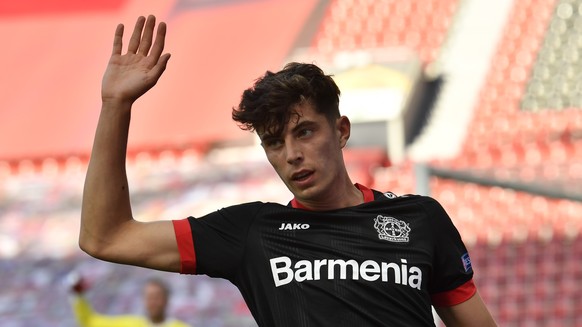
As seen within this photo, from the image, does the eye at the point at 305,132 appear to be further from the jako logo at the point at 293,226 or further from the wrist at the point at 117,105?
the wrist at the point at 117,105

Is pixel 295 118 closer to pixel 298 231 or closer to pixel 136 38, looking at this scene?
pixel 298 231

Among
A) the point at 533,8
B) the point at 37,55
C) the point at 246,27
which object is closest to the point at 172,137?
the point at 246,27

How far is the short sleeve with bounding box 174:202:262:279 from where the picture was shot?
7.90 feet

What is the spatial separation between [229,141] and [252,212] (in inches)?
447

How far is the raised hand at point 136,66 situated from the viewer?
227 centimetres

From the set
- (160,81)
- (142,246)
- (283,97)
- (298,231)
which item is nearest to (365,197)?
(298,231)

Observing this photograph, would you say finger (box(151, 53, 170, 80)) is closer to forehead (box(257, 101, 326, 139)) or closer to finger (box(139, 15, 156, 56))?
finger (box(139, 15, 156, 56))

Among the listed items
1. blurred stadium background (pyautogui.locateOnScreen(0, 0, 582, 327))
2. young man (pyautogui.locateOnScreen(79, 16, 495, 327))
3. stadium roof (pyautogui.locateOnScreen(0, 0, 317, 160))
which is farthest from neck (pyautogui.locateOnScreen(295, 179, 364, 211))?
stadium roof (pyautogui.locateOnScreen(0, 0, 317, 160))

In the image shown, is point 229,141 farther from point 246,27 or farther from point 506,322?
point 506,322

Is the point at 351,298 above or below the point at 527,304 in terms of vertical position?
above

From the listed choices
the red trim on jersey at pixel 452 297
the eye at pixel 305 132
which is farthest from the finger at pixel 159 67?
the red trim on jersey at pixel 452 297

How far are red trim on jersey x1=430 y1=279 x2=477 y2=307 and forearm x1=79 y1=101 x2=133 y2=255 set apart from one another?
77cm

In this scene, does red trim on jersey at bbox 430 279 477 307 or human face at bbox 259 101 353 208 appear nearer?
human face at bbox 259 101 353 208

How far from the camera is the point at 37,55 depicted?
17.2 m
